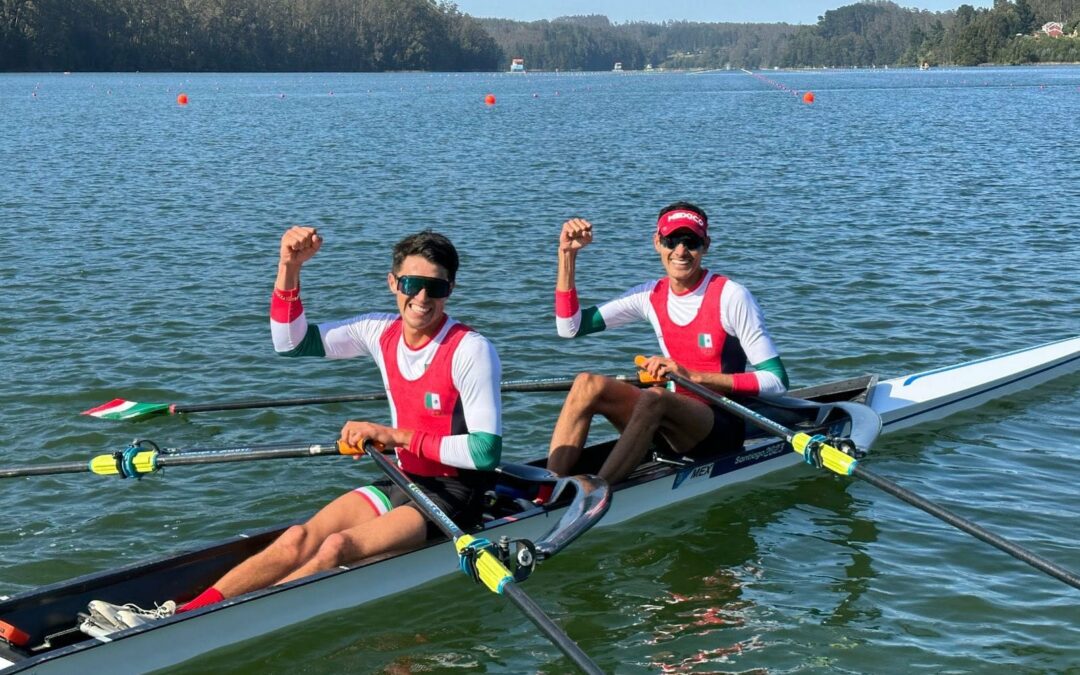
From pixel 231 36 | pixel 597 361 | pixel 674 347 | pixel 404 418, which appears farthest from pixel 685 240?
pixel 231 36

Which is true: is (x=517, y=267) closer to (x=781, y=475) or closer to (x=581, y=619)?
(x=781, y=475)

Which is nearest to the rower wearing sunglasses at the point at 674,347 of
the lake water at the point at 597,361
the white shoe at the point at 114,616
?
the lake water at the point at 597,361

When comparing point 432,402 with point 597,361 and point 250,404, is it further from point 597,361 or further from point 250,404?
point 597,361

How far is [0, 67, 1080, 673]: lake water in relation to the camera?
709cm

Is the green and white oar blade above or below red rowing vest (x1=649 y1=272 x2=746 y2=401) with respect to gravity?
below

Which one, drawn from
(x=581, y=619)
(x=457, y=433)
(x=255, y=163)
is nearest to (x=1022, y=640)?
(x=581, y=619)

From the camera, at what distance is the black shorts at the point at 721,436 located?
8.45m

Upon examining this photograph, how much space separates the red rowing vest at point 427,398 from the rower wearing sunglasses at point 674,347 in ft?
4.55

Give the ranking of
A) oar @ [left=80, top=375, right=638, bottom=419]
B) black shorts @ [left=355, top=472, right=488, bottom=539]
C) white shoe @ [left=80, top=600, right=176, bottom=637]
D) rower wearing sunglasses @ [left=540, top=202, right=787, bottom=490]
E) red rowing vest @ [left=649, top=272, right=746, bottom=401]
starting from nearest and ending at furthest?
white shoe @ [left=80, top=600, right=176, bottom=637]
black shorts @ [left=355, top=472, right=488, bottom=539]
rower wearing sunglasses @ [left=540, top=202, right=787, bottom=490]
red rowing vest @ [left=649, top=272, right=746, bottom=401]
oar @ [left=80, top=375, right=638, bottom=419]

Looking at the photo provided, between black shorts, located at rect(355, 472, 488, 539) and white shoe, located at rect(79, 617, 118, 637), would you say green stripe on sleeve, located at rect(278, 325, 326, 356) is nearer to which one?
black shorts, located at rect(355, 472, 488, 539)

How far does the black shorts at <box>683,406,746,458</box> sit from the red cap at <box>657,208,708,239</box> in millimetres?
1380

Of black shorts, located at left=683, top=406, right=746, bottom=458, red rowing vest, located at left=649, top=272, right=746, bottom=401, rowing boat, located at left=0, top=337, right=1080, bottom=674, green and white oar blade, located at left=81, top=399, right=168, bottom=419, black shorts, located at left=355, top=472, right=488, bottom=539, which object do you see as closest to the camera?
rowing boat, located at left=0, top=337, right=1080, bottom=674

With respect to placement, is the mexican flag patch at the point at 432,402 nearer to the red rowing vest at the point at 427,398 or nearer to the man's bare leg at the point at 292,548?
the red rowing vest at the point at 427,398

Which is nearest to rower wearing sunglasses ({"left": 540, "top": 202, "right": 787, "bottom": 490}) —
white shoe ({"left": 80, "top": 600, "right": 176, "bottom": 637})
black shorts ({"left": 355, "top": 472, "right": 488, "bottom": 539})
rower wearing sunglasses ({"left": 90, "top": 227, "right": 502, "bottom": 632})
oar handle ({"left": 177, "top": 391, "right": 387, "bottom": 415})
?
black shorts ({"left": 355, "top": 472, "right": 488, "bottom": 539})
